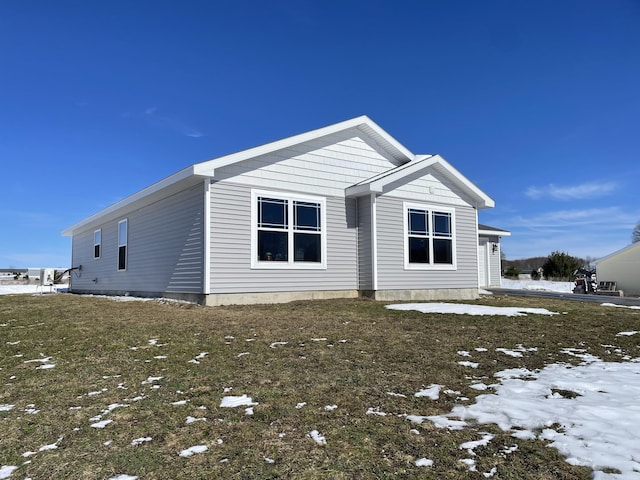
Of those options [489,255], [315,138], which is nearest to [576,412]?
[315,138]

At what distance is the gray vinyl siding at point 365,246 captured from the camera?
40.3 ft

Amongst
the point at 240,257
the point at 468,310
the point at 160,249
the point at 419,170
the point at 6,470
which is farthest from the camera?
the point at 419,170

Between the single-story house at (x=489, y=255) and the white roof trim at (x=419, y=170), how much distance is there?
8523 mm

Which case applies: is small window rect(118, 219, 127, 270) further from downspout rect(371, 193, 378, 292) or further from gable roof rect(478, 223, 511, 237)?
gable roof rect(478, 223, 511, 237)

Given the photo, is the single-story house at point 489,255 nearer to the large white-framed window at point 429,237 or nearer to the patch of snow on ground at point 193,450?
the large white-framed window at point 429,237

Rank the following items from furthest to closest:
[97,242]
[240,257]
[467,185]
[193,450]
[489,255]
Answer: [489,255] → [97,242] → [467,185] → [240,257] → [193,450]

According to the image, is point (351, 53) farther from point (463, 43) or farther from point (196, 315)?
point (196, 315)

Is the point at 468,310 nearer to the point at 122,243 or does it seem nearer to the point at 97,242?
the point at 122,243

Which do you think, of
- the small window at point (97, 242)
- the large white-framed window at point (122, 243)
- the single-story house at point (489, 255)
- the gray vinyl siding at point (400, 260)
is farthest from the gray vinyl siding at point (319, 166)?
the single-story house at point (489, 255)

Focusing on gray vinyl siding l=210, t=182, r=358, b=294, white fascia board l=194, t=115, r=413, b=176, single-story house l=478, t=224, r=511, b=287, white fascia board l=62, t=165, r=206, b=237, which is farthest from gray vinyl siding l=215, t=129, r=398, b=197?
single-story house l=478, t=224, r=511, b=287

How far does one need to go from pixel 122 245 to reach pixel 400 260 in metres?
9.92

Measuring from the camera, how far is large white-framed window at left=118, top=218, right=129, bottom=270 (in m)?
15.0

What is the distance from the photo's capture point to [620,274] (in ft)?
86.9

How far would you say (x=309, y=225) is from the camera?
11859mm
